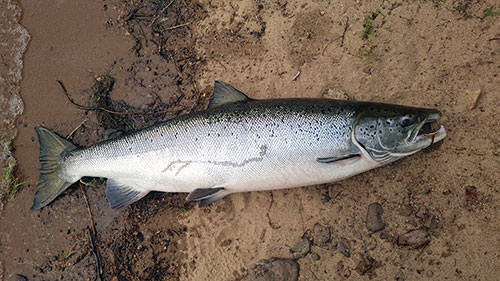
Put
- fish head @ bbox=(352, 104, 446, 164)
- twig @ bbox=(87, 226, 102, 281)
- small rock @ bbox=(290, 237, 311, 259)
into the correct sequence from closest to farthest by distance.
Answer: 1. fish head @ bbox=(352, 104, 446, 164)
2. small rock @ bbox=(290, 237, 311, 259)
3. twig @ bbox=(87, 226, 102, 281)

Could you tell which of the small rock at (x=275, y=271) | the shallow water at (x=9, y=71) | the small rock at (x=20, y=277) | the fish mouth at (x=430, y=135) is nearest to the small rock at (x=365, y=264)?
the small rock at (x=275, y=271)

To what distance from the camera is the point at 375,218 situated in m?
3.82

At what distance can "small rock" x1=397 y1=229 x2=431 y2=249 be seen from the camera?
12.1ft

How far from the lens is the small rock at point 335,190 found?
13.1 ft

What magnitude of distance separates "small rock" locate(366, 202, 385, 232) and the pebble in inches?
10.6

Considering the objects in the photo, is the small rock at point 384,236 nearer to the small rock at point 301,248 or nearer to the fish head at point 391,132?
the small rock at point 301,248

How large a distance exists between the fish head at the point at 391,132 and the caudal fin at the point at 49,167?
3.62 meters

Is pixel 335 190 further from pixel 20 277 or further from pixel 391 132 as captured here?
pixel 20 277

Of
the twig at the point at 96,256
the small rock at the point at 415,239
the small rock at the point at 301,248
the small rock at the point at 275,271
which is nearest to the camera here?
the small rock at the point at 415,239

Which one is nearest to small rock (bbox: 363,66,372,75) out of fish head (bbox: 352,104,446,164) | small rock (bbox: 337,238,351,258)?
fish head (bbox: 352,104,446,164)

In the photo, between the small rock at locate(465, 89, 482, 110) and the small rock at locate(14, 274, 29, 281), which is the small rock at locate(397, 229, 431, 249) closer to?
the small rock at locate(465, 89, 482, 110)

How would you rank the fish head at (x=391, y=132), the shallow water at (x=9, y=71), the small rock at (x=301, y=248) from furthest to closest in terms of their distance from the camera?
the shallow water at (x=9, y=71), the small rock at (x=301, y=248), the fish head at (x=391, y=132)

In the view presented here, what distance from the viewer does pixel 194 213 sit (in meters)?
4.21

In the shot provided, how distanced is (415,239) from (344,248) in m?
0.80
